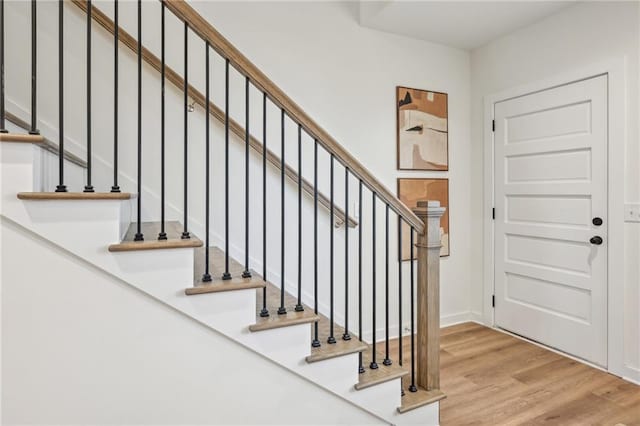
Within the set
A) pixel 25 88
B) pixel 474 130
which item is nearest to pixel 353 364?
pixel 25 88

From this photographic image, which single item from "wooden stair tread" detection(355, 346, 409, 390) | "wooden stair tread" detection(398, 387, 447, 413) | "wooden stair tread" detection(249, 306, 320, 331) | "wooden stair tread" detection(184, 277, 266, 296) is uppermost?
"wooden stair tread" detection(184, 277, 266, 296)

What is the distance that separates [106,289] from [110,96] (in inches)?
57.1

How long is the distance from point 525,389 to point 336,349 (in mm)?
1498

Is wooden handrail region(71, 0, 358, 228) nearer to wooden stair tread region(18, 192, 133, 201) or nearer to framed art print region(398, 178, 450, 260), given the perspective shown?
framed art print region(398, 178, 450, 260)

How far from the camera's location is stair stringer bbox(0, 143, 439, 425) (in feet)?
4.03

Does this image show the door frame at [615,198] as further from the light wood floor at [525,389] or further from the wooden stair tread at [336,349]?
the wooden stair tread at [336,349]

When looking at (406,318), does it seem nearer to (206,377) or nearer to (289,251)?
(289,251)

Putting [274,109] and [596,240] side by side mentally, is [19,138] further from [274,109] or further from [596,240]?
[596,240]

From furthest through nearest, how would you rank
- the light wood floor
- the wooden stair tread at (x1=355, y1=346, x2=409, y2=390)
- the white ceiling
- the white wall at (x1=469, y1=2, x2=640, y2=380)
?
the white ceiling < the white wall at (x1=469, y1=2, x2=640, y2=380) < the light wood floor < the wooden stair tread at (x1=355, y1=346, x2=409, y2=390)

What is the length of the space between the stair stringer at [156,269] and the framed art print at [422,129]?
→ 2.04 meters

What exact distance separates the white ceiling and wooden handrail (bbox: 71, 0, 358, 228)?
1406 mm

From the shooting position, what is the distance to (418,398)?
6.20 feet

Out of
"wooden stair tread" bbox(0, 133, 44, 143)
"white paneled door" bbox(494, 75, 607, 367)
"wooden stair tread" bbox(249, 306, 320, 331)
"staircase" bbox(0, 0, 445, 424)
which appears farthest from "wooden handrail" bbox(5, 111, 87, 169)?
"white paneled door" bbox(494, 75, 607, 367)

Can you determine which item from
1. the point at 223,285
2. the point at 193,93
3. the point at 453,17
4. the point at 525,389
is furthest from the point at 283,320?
the point at 453,17
